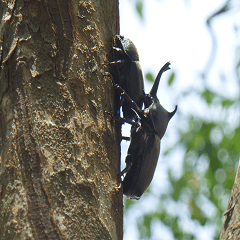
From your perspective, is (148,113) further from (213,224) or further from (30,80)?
(213,224)

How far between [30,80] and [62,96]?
16cm

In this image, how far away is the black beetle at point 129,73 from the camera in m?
1.63

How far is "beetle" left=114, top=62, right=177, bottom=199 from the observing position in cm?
183

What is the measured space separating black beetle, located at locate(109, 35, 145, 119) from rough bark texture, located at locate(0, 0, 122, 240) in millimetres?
318

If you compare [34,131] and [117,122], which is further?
[117,122]

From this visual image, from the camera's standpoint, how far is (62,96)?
A: 1.14 m

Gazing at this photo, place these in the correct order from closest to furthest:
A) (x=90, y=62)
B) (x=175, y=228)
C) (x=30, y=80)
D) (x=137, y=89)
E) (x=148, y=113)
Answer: (x=30, y=80), (x=90, y=62), (x=137, y=89), (x=148, y=113), (x=175, y=228)

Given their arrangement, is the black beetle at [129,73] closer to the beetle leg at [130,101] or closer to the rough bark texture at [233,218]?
the beetle leg at [130,101]

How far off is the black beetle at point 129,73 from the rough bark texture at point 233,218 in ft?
2.71

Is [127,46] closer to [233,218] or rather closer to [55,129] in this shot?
[55,129]

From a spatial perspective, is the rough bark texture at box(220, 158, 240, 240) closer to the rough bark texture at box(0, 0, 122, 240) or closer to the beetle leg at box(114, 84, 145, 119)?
the rough bark texture at box(0, 0, 122, 240)

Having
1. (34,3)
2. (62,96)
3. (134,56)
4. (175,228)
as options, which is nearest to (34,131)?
(62,96)

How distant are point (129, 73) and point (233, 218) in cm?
109

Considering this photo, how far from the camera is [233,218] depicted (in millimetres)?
1293
